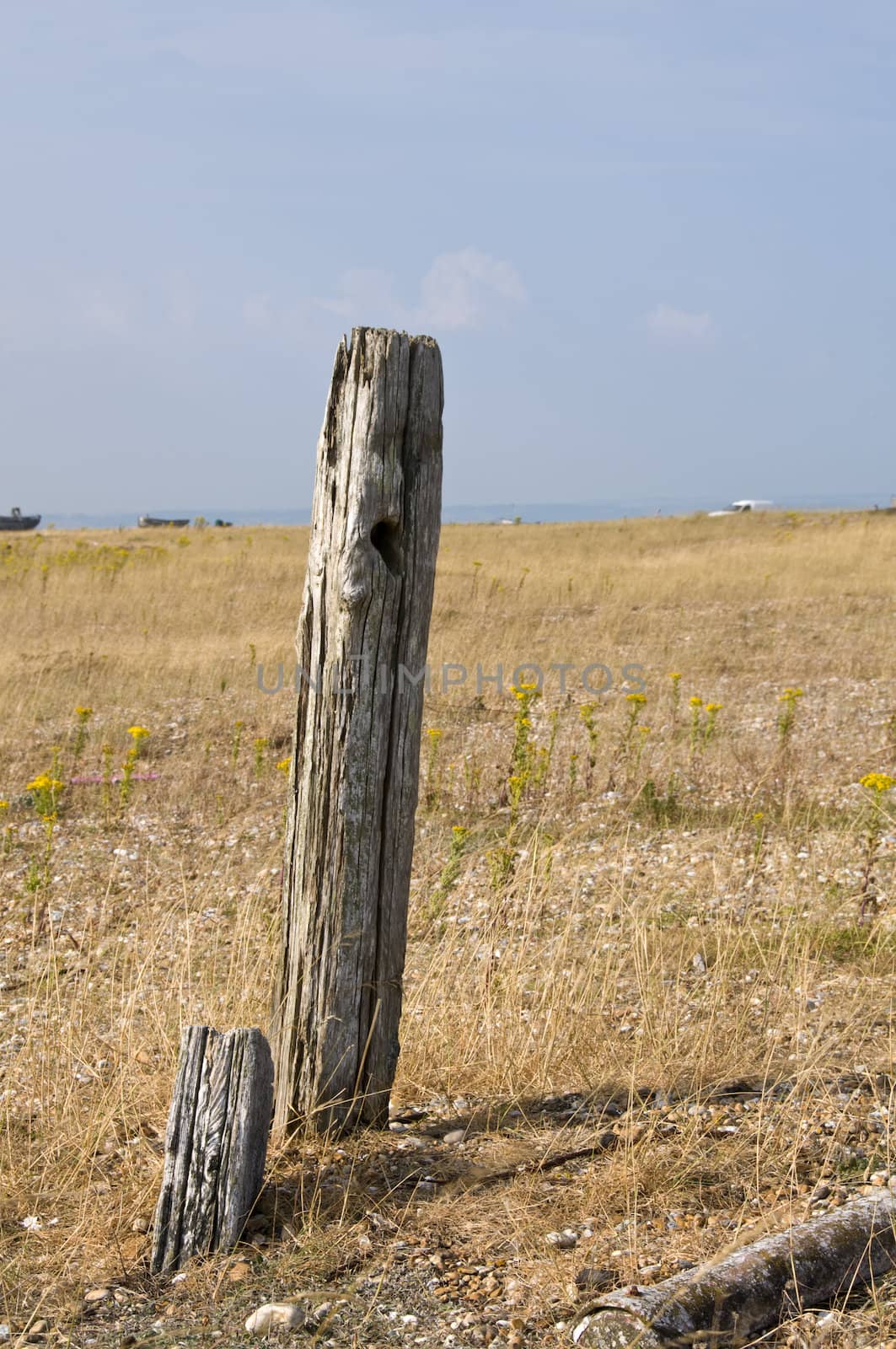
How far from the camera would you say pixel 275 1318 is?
2570mm

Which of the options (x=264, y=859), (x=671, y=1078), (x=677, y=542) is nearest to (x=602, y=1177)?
(x=671, y=1078)

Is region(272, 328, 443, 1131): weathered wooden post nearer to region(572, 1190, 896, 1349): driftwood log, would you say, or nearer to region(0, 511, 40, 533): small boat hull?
region(572, 1190, 896, 1349): driftwood log

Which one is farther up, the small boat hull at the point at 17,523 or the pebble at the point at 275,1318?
the small boat hull at the point at 17,523

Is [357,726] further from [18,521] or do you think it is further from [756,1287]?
[18,521]

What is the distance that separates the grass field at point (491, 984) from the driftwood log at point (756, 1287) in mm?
80

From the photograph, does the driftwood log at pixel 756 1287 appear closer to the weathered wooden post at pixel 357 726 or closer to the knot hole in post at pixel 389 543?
the weathered wooden post at pixel 357 726

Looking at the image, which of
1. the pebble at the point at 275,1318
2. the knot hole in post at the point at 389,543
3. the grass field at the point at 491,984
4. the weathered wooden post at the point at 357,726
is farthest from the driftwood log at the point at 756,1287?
the knot hole in post at the point at 389,543

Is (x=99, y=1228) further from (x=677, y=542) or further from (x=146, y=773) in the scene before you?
(x=677, y=542)

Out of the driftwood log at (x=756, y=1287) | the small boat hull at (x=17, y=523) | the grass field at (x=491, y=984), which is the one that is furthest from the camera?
the small boat hull at (x=17, y=523)

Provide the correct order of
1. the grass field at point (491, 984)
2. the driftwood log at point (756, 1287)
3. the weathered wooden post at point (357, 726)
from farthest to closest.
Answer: the weathered wooden post at point (357, 726) < the grass field at point (491, 984) < the driftwood log at point (756, 1287)

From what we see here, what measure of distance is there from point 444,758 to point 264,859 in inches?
99.0

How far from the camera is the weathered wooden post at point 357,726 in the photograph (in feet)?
10.5

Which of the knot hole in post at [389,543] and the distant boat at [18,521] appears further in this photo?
the distant boat at [18,521]

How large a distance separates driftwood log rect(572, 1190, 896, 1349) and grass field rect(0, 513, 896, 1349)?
80mm
